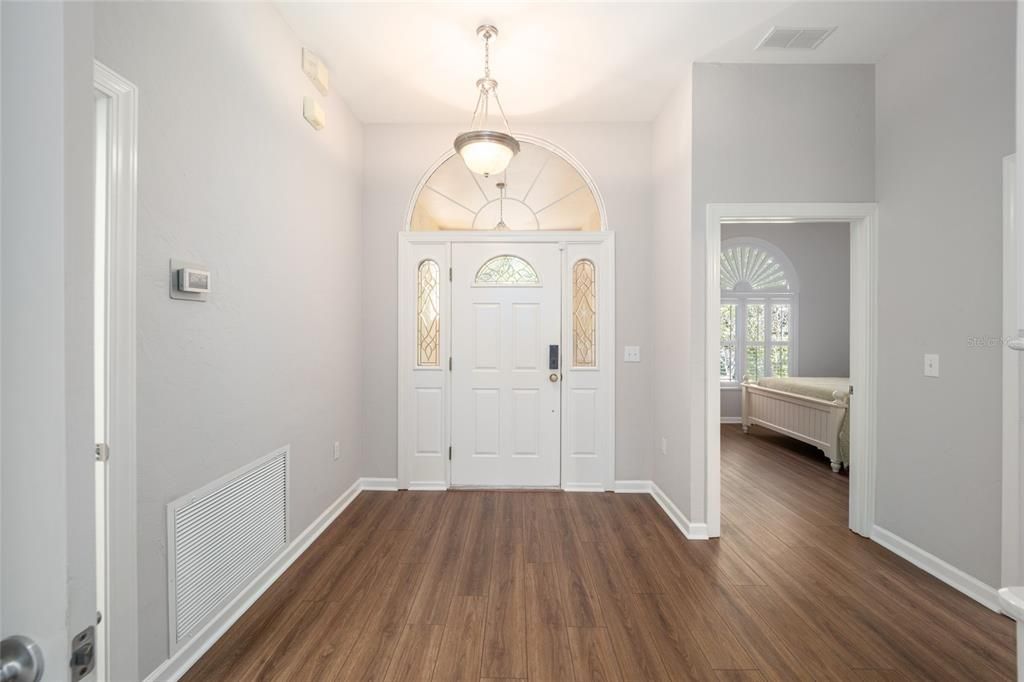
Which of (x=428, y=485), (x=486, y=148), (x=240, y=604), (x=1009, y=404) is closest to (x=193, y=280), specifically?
(x=240, y=604)

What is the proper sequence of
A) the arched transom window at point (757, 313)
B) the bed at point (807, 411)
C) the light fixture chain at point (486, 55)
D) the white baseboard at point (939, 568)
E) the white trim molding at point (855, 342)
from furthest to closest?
1. the arched transom window at point (757, 313)
2. the bed at point (807, 411)
3. the white trim molding at point (855, 342)
4. the light fixture chain at point (486, 55)
5. the white baseboard at point (939, 568)

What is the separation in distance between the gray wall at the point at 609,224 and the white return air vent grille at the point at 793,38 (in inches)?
44.5

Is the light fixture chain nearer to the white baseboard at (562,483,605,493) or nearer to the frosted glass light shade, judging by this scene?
the frosted glass light shade

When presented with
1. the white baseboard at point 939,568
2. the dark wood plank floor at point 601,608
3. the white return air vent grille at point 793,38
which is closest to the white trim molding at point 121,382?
the dark wood plank floor at point 601,608

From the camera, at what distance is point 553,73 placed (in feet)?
10.0

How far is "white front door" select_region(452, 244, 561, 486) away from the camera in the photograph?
3830 millimetres

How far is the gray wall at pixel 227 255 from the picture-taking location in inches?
63.4

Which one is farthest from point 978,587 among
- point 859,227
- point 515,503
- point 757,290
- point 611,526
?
point 757,290

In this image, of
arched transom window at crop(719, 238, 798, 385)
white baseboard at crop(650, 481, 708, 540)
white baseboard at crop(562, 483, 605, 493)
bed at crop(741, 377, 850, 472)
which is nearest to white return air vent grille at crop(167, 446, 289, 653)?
white baseboard at crop(562, 483, 605, 493)

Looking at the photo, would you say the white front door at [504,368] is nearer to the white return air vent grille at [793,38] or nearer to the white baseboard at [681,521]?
the white baseboard at [681,521]

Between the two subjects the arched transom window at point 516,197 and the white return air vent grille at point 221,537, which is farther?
the arched transom window at point 516,197

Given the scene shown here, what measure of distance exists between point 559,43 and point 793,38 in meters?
1.40

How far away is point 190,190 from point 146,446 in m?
1.01

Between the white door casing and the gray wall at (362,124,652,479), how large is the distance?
106mm
